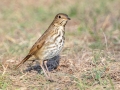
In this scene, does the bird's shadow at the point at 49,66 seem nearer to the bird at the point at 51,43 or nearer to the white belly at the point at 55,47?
the bird at the point at 51,43

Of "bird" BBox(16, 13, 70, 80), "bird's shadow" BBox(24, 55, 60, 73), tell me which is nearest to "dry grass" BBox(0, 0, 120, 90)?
"bird's shadow" BBox(24, 55, 60, 73)

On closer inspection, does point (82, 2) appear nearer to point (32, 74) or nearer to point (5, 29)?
point (5, 29)

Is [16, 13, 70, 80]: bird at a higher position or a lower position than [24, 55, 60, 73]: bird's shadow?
higher

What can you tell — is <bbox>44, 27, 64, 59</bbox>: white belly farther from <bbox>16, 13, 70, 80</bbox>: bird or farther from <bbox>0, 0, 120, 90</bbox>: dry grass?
<bbox>0, 0, 120, 90</bbox>: dry grass

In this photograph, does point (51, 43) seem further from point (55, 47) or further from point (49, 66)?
point (49, 66)

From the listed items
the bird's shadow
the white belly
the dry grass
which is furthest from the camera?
the bird's shadow

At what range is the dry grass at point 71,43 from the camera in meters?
7.42

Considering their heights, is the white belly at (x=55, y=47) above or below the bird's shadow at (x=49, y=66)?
above

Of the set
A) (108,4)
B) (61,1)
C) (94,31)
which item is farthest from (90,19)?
(61,1)

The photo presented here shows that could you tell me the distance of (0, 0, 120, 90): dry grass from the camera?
742cm

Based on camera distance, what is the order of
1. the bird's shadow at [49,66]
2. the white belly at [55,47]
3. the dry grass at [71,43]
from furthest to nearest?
the bird's shadow at [49,66] → the white belly at [55,47] → the dry grass at [71,43]

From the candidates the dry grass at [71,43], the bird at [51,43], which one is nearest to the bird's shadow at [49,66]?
the dry grass at [71,43]

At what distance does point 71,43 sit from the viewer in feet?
34.0

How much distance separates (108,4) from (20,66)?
6.29 meters
